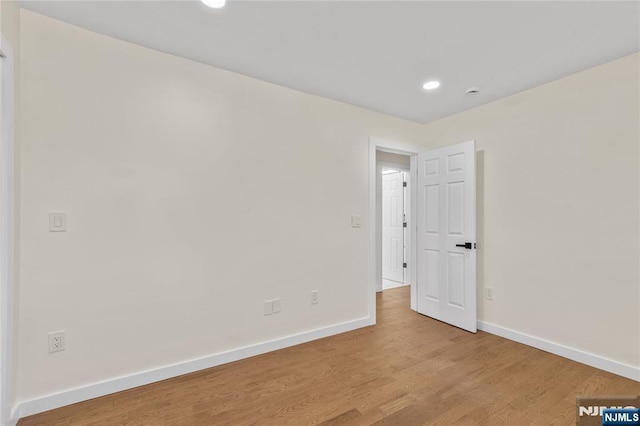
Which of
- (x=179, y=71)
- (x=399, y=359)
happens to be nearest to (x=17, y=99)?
(x=179, y=71)

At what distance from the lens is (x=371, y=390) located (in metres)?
2.03

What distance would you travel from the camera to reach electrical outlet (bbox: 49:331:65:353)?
72.2 inches

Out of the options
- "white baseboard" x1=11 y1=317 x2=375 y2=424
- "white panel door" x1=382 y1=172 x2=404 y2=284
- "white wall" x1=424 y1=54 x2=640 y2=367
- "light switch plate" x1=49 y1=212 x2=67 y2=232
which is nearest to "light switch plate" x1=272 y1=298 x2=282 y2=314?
"white baseboard" x1=11 y1=317 x2=375 y2=424

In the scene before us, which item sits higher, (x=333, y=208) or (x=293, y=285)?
(x=333, y=208)

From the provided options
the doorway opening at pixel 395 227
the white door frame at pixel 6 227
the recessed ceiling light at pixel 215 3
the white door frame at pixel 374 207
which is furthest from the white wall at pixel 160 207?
the doorway opening at pixel 395 227

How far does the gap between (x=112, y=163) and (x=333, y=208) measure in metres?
1.90

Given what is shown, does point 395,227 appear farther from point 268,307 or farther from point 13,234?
point 13,234

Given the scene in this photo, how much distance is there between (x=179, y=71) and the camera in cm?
226

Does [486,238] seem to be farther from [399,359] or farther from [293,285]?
[293,285]

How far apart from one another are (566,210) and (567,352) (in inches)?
47.9

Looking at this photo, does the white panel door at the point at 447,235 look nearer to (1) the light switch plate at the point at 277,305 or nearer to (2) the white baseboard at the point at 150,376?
(2) the white baseboard at the point at 150,376

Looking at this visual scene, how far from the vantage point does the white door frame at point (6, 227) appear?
1.53 m

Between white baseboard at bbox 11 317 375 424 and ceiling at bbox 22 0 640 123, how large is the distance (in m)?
2.37

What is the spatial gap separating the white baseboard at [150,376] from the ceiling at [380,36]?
2371mm
